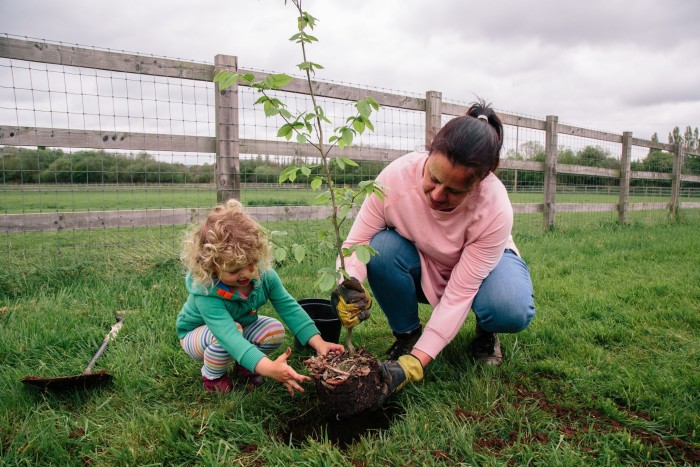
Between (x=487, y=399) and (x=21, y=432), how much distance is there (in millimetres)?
1872

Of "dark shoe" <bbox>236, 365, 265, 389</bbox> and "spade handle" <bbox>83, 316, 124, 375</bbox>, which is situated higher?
"spade handle" <bbox>83, 316, 124, 375</bbox>

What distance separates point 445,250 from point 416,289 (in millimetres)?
400

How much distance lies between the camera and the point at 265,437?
1.77 m

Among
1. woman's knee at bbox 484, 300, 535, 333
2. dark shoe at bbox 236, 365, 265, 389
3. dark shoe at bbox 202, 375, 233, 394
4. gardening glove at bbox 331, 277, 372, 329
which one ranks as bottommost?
dark shoe at bbox 236, 365, 265, 389

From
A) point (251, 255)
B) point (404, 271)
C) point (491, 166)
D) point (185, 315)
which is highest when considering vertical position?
point (491, 166)

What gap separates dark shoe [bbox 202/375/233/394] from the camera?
214 centimetres

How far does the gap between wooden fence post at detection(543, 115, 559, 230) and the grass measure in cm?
409

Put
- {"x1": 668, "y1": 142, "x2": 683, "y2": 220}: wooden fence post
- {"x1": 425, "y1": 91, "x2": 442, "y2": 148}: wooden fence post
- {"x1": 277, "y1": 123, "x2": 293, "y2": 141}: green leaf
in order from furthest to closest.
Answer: {"x1": 668, "y1": 142, "x2": 683, "y2": 220}: wooden fence post → {"x1": 425, "y1": 91, "x2": 442, "y2": 148}: wooden fence post → {"x1": 277, "y1": 123, "x2": 293, "y2": 141}: green leaf

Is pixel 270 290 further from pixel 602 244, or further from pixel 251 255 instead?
pixel 602 244

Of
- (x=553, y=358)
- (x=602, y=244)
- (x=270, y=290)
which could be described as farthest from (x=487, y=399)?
(x=602, y=244)

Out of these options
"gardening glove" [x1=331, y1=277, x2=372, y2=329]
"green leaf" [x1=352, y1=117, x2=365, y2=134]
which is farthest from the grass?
"green leaf" [x1=352, y1=117, x2=365, y2=134]

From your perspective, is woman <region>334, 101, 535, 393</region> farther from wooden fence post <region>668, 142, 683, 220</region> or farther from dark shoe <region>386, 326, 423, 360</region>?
wooden fence post <region>668, 142, 683, 220</region>

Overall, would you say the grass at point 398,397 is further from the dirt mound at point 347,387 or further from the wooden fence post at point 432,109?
the wooden fence post at point 432,109

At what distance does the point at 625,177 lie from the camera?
8.91 metres
